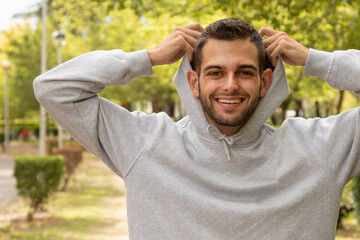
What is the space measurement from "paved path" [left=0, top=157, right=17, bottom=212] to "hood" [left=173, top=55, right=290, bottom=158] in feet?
31.0

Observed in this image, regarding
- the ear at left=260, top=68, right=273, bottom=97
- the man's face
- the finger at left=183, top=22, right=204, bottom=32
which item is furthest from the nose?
the finger at left=183, top=22, right=204, bottom=32

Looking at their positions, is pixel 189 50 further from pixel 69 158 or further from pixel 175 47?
pixel 69 158

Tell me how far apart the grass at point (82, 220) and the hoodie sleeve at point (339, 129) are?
633 cm

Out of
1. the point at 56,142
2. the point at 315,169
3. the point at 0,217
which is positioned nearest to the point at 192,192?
the point at 315,169

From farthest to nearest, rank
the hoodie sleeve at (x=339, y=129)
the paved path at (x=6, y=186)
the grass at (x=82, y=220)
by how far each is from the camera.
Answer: the paved path at (x=6, y=186)
the grass at (x=82, y=220)
the hoodie sleeve at (x=339, y=129)

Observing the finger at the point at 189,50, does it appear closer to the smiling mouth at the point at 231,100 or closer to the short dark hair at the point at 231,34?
the short dark hair at the point at 231,34

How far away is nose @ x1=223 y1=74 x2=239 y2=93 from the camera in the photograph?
7.65 feet

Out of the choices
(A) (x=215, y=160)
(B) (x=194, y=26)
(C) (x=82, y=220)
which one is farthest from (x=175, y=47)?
(C) (x=82, y=220)

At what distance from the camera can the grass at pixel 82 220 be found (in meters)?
8.62

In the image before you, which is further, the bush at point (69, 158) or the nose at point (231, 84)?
the bush at point (69, 158)

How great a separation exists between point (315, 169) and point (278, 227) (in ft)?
1.08

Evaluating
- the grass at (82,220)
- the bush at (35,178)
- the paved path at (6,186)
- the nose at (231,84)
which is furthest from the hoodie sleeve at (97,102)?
the paved path at (6,186)

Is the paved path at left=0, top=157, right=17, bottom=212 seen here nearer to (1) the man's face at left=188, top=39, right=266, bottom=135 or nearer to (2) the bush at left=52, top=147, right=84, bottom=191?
(2) the bush at left=52, top=147, right=84, bottom=191

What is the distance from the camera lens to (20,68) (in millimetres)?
25062
